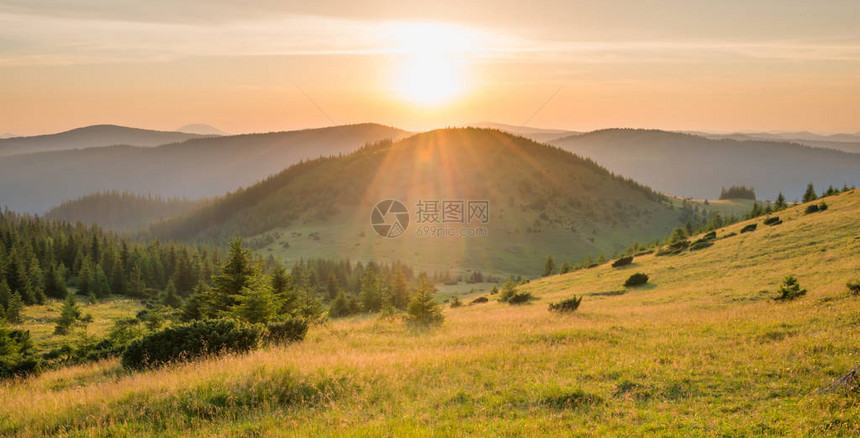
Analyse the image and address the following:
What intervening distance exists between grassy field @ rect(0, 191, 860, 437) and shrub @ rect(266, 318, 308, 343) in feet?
4.92

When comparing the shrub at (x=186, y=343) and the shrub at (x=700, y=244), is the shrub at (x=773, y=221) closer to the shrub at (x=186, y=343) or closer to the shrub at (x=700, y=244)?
the shrub at (x=700, y=244)

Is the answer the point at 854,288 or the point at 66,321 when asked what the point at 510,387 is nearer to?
the point at 854,288

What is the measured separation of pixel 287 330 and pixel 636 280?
33.2 meters

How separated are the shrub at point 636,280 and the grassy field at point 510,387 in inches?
844

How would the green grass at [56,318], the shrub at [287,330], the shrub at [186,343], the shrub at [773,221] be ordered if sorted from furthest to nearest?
the shrub at [773,221] → the green grass at [56,318] → the shrub at [287,330] → the shrub at [186,343]

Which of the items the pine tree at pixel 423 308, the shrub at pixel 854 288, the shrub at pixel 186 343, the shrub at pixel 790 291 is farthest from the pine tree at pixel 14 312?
the shrub at pixel 854 288

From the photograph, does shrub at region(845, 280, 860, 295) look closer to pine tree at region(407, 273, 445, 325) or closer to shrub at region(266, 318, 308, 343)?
pine tree at region(407, 273, 445, 325)

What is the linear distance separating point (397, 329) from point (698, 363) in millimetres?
14711

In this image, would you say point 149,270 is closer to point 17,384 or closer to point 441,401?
point 17,384

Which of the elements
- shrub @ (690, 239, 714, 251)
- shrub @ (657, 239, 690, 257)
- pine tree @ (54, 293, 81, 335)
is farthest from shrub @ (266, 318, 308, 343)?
shrub @ (657, 239, 690, 257)

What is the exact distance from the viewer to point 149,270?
101812 mm

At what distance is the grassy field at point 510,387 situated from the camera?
8.70 m

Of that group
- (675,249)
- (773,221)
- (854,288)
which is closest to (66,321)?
(854,288)

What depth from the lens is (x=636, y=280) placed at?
3991cm
